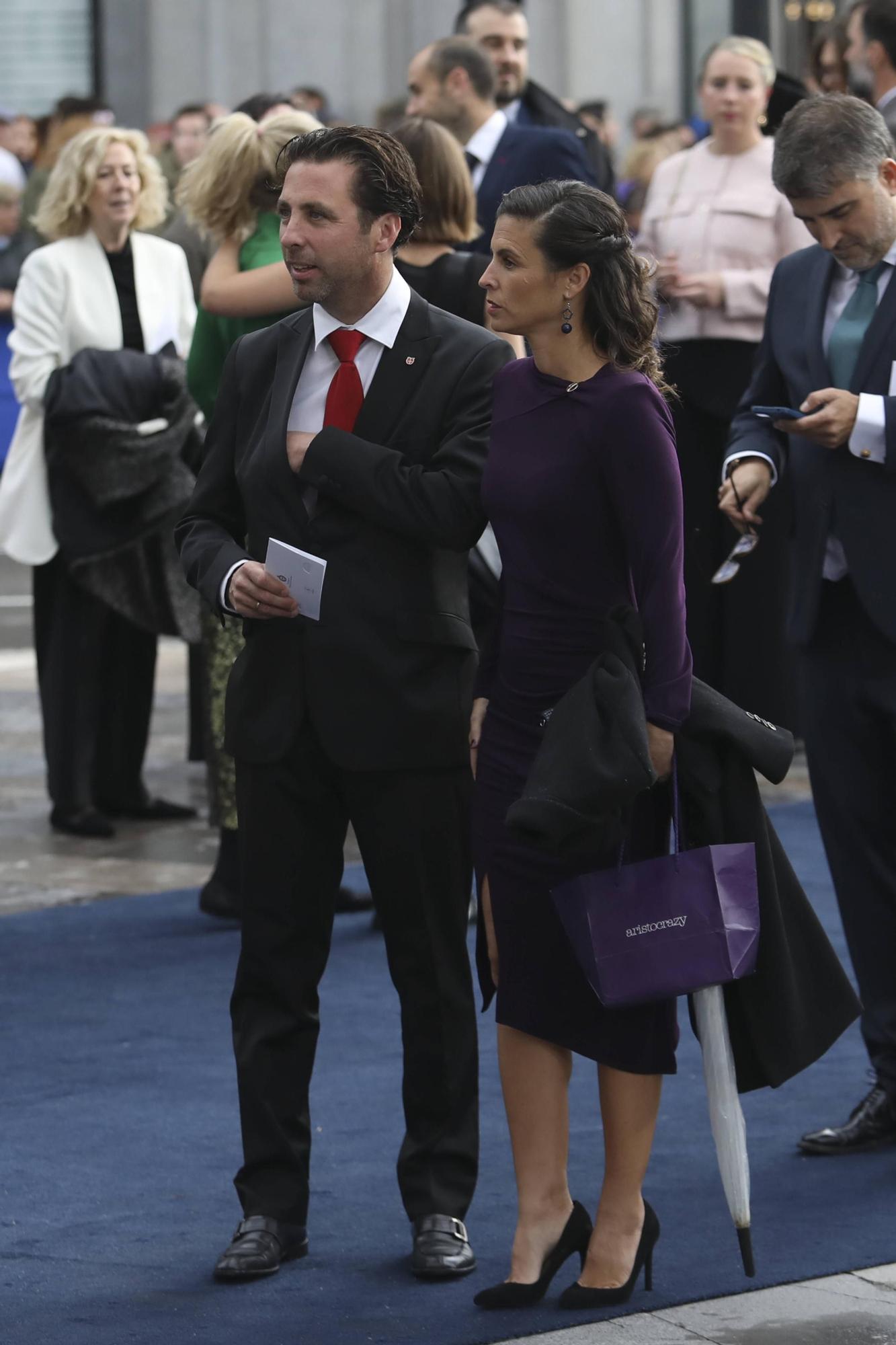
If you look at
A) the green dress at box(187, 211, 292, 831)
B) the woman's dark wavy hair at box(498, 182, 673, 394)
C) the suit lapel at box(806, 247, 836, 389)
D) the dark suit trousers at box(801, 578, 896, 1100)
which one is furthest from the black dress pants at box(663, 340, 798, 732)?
the woman's dark wavy hair at box(498, 182, 673, 394)

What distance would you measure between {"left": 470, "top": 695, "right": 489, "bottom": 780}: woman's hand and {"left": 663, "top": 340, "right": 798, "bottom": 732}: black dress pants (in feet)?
11.3

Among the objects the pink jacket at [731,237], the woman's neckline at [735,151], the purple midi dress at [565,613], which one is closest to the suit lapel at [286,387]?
the purple midi dress at [565,613]

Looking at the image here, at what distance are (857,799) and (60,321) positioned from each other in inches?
148

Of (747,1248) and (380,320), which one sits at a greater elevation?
(380,320)

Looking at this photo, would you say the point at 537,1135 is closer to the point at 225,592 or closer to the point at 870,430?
the point at 225,592

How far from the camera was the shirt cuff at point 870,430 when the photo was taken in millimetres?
4539

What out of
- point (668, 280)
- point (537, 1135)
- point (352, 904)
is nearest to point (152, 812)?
point (352, 904)

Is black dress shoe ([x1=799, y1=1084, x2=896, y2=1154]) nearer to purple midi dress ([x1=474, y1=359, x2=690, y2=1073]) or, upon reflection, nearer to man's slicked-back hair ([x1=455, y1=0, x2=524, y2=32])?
purple midi dress ([x1=474, y1=359, x2=690, y2=1073])

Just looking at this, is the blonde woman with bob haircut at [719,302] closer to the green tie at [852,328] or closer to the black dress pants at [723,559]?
the black dress pants at [723,559]

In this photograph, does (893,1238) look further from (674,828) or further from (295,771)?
(295,771)

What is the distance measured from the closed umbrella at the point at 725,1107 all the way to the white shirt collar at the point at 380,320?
1227 mm

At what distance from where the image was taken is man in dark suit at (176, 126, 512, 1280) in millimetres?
3922

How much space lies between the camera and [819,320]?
15.6ft

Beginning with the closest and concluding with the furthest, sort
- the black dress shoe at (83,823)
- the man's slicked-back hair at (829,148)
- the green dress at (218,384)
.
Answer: the man's slicked-back hair at (829,148) < the green dress at (218,384) < the black dress shoe at (83,823)
